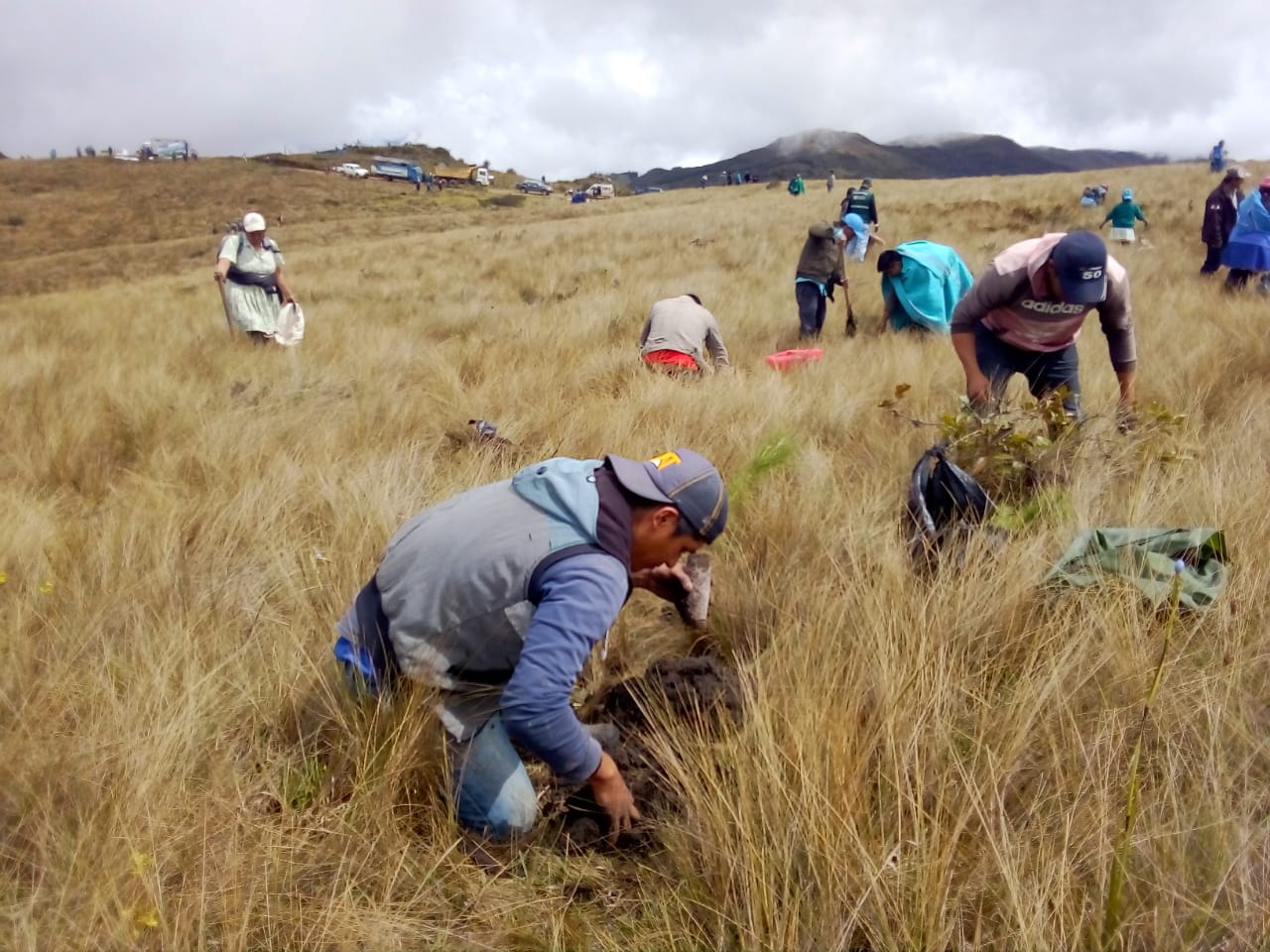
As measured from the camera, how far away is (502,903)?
1709 mm

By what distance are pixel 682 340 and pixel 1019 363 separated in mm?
2443

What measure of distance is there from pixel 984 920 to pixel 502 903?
97cm

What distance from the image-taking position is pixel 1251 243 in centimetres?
801

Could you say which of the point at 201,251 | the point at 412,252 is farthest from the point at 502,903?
the point at 201,251

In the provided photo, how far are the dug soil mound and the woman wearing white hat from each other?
6.28m

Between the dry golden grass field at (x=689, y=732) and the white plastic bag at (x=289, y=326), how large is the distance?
198 cm

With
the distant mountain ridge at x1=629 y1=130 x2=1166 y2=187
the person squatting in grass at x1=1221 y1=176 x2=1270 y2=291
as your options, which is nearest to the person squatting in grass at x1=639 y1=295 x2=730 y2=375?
the person squatting in grass at x1=1221 y1=176 x2=1270 y2=291

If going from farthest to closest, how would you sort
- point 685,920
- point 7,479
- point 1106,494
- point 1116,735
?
point 7,479 → point 1106,494 → point 1116,735 → point 685,920

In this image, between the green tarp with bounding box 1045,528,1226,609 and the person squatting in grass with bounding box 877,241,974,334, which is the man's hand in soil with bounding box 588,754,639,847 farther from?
the person squatting in grass with bounding box 877,241,974,334

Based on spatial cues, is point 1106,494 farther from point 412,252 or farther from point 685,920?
point 412,252

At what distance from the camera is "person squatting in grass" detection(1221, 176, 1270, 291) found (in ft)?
26.1

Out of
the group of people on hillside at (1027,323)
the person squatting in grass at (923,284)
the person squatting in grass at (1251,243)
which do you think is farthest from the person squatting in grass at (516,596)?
the person squatting in grass at (1251,243)

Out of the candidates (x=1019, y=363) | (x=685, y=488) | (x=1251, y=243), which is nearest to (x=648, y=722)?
(x=685, y=488)

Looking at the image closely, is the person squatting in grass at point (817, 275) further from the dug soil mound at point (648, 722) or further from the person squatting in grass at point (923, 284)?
the dug soil mound at point (648, 722)
